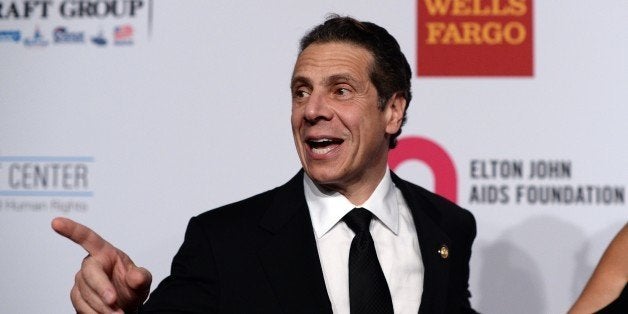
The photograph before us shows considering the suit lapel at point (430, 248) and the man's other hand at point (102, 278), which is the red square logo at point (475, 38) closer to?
the suit lapel at point (430, 248)

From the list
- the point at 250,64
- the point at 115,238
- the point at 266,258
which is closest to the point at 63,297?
the point at 115,238

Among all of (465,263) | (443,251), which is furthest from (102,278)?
(465,263)

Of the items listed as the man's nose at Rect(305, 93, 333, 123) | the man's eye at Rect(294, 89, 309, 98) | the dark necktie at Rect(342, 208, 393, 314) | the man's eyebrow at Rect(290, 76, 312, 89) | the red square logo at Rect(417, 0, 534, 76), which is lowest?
the dark necktie at Rect(342, 208, 393, 314)

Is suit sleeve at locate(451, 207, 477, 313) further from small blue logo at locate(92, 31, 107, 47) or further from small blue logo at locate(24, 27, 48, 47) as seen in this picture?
small blue logo at locate(24, 27, 48, 47)

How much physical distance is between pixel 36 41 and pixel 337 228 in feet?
5.07

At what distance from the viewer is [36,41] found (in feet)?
9.61

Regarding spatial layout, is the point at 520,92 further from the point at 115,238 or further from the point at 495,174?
the point at 115,238

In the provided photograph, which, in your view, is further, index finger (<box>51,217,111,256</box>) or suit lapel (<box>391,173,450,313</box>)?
suit lapel (<box>391,173,450,313</box>)

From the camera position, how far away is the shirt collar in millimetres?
1943

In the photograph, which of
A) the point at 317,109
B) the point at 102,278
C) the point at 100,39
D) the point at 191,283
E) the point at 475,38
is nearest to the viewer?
the point at 102,278

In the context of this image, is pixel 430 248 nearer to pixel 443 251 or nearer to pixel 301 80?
pixel 443 251

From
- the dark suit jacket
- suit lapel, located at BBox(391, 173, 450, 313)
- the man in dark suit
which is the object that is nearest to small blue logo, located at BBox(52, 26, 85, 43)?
the man in dark suit

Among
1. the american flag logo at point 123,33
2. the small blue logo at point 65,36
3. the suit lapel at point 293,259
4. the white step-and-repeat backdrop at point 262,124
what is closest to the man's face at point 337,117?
the suit lapel at point 293,259

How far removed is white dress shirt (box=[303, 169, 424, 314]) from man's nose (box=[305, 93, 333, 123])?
183mm
